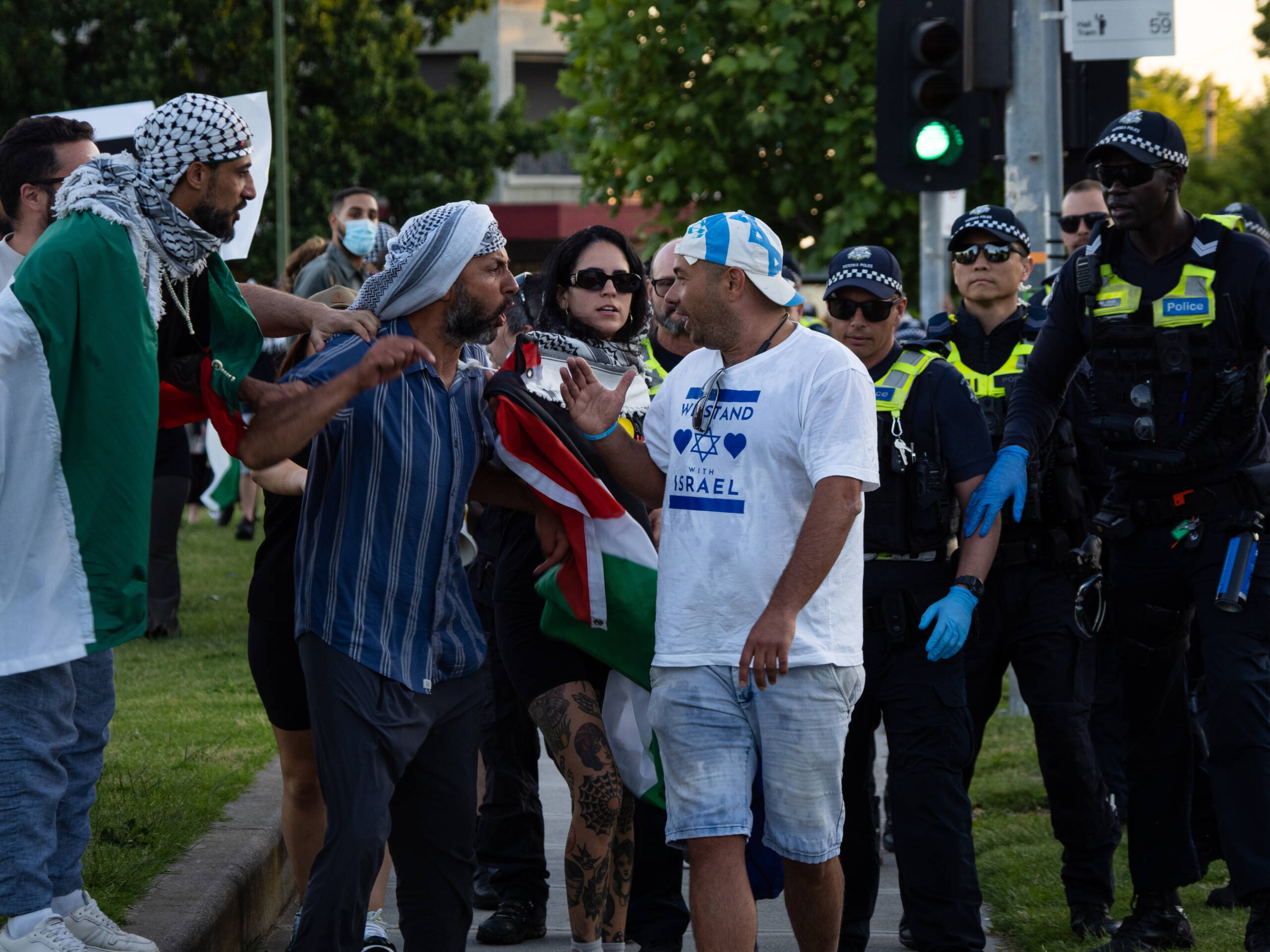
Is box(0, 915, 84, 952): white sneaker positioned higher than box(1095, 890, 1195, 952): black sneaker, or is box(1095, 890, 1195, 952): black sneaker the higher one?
box(0, 915, 84, 952): white sneaker

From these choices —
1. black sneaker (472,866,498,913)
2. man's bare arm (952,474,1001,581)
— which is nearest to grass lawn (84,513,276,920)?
black sneaker (472,866,498,913)

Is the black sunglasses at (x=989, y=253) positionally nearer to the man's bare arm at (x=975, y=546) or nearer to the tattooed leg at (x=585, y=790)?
the man's bare arm at (x=975, y=546)

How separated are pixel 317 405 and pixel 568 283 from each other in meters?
1.57

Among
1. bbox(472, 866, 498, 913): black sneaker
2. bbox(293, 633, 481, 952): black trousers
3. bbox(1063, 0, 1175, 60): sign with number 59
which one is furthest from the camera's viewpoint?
bbox(1063, 0, 1175, 60): sign with number 59

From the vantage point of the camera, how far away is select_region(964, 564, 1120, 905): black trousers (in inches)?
214

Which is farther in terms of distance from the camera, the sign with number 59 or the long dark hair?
the sign with number 59

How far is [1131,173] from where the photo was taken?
16.6 ft

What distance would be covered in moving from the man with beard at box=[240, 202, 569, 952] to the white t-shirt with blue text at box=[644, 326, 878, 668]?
57 centimetres

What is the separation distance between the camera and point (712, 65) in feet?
59.7

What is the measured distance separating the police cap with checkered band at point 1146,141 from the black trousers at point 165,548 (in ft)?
21.1

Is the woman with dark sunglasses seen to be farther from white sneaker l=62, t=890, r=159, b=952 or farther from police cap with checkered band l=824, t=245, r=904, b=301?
white sneaker l=62, t=890, r=159, b=952

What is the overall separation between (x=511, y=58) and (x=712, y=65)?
1447 cm

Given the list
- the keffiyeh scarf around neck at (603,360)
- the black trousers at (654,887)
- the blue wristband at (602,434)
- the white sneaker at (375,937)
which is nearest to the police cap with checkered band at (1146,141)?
the keffiyeh scarf around neck at (603,360)

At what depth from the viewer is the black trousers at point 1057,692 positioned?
5.43 metres
